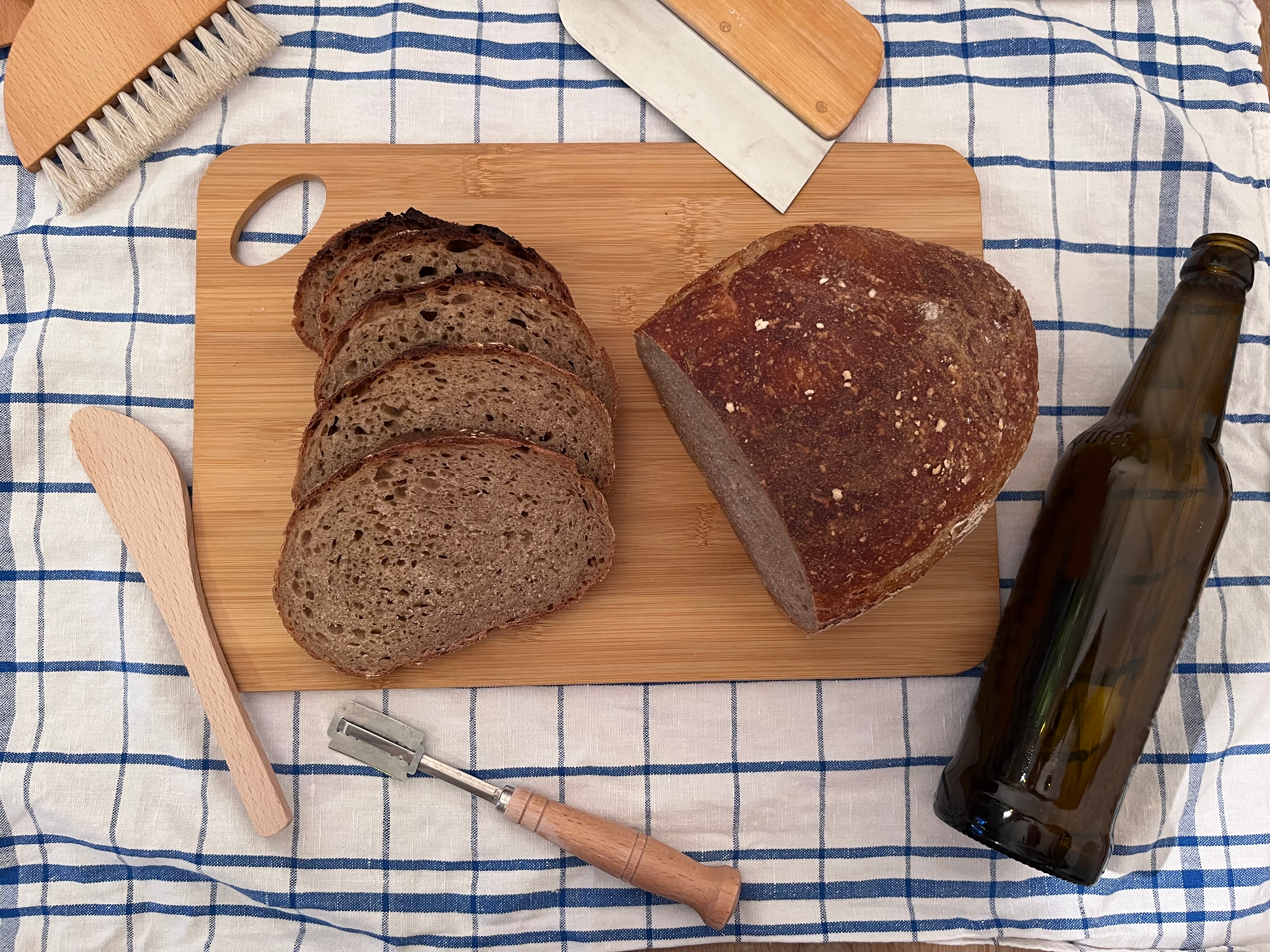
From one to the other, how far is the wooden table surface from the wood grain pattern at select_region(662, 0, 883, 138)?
2.24m

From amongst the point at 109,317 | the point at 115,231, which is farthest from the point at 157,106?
the point at 109,317

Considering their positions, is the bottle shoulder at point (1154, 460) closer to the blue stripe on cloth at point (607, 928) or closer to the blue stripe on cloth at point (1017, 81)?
the blue stripe on cloth at point (1017, 81)

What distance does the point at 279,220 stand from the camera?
2.41 m

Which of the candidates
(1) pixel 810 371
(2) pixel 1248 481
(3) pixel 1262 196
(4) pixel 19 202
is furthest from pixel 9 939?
(3) pixel 1262 196

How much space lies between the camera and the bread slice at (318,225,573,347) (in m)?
2.12

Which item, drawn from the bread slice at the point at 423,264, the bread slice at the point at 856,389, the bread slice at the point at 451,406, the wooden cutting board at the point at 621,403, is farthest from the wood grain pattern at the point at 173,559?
the bread slice at the point at 856,389

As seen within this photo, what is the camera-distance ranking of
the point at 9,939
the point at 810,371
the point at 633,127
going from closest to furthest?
the point at 810,371
the point at 9,939
the point at 633,127

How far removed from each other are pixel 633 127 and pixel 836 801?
1955 mm

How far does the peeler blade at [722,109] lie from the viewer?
237 centimetres

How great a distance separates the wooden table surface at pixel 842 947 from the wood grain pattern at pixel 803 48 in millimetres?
2238

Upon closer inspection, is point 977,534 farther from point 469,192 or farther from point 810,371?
point 469,192

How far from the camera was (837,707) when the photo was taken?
2.36 m

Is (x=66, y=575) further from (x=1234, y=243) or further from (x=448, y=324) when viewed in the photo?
(x=1234, y=243)

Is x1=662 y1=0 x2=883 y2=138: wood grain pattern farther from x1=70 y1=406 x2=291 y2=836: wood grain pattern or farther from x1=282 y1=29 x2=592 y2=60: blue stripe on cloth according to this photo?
x1=70 y1=406 x2=291 y2=836: wood grain pattern
